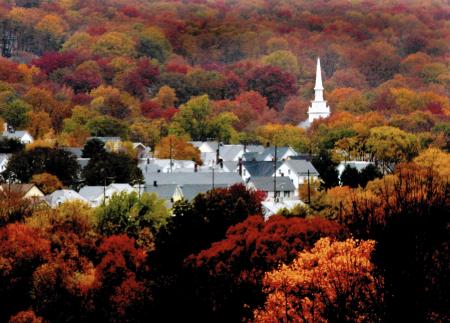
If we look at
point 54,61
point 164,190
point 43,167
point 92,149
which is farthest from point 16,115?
point 54,61

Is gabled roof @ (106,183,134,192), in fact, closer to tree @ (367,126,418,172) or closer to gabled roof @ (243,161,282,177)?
gabled roof @ (243,161,282,177)

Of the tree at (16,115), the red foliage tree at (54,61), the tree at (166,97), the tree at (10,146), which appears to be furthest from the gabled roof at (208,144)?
the red foliage tree at (54,61)

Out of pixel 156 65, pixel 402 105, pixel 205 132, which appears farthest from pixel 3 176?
pixel 156 65

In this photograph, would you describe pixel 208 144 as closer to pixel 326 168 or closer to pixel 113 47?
pixel 326 168

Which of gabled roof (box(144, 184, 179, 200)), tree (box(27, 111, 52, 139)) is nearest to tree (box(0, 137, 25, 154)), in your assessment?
tree (box(27, 111, 52, 139))

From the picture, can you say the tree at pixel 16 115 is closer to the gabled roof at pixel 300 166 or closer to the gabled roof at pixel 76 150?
the gabled roof at pixel 76 150

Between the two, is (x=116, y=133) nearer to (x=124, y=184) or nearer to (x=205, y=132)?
(x=205, y=132)
